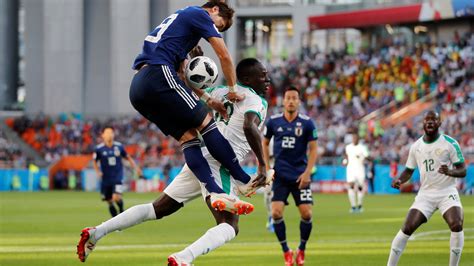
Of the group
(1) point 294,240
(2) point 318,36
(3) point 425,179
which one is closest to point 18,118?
(2) point 318,36

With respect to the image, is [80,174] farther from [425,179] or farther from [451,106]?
[425,179]

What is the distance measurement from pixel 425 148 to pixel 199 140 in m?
4.16

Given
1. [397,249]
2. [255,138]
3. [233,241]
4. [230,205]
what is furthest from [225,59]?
[233,241]

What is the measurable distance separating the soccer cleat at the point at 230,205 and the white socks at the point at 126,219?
935 millimetres

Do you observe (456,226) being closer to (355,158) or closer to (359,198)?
(359,198)

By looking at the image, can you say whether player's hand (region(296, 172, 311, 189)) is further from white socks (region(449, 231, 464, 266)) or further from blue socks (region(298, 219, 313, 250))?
white socks (region(449, 231, 464, 266))

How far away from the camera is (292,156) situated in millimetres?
16266

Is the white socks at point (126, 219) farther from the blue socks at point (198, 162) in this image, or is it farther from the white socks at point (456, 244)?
the white socks at point (456, 244)

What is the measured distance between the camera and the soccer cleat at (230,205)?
9.93 m

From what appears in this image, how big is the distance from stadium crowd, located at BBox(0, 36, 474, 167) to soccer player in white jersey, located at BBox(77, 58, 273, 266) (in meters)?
32.8

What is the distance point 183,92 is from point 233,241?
9709mm

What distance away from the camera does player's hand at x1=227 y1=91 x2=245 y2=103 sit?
10.6 meters

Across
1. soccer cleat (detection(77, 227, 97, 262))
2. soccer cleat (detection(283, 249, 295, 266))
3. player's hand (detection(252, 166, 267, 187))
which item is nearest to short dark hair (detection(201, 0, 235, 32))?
player's hand (detection(252, 166, 267, 187))

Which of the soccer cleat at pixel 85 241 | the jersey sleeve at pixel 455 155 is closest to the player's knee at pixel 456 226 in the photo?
the jersey sleeve at pixel 455 155
